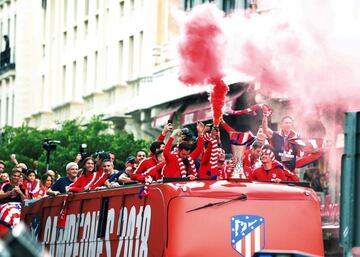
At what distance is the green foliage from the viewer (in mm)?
39562

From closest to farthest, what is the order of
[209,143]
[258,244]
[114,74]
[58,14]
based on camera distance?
[258,244]
[209,143]
[114,74]
[58,14]

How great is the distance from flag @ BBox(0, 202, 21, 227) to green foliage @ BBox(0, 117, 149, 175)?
14832mm

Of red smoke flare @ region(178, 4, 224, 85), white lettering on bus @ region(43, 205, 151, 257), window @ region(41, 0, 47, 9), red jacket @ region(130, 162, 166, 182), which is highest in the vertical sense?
window @ region(41, 0, 47, 9)

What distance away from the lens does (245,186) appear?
1633 centimetres

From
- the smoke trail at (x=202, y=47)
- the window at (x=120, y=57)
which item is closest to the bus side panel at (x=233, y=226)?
the smoke trail at (x=202, y=47)

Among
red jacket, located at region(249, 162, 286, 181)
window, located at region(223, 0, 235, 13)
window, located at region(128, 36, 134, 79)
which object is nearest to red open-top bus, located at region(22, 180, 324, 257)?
red jacket, located at region(249, 162, 286, 181)

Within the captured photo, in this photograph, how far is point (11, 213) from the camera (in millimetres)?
22719

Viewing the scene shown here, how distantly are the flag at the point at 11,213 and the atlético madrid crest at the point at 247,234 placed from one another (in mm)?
7011

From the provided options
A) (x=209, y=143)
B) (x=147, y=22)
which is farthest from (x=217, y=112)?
(x=147, y=22)

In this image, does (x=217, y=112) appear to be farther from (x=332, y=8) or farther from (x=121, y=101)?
(x=121, y=101)

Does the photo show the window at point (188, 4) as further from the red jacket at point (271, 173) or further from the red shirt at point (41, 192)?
the red jacket at point (271, 173)

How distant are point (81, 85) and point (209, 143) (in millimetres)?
41797

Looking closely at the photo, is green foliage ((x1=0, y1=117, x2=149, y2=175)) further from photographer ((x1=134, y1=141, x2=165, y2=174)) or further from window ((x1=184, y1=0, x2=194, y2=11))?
photographer ((x1=134, y1=141, x2=165, y2=174))

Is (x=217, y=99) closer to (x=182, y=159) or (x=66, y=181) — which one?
(x=182, y=159)
